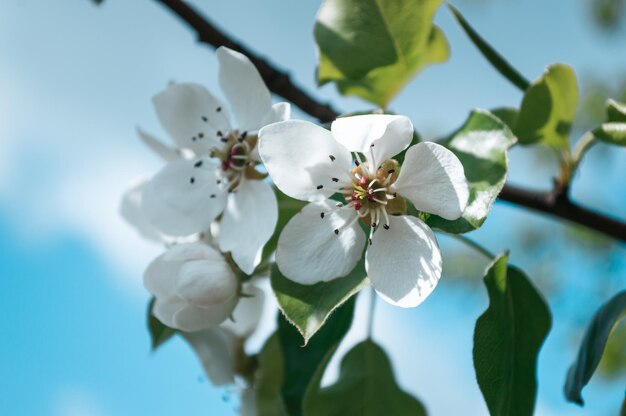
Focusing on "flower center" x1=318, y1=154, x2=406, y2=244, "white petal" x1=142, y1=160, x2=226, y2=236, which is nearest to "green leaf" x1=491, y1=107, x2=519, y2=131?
"flower center" x1=318, y1=154, x2=406, y2=244

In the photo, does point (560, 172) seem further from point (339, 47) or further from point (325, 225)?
point (325, 225)

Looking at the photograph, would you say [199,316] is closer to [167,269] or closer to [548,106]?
[167,269]

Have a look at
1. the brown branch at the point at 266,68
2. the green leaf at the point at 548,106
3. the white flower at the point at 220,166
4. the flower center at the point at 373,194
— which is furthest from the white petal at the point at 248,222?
the green leaf at the point at 548,106

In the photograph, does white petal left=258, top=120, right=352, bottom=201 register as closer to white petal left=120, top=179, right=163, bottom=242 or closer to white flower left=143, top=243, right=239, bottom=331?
white flower left=143, top=243, right=239, bottom=331

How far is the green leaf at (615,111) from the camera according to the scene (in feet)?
3.79

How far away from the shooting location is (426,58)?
55.2 inches

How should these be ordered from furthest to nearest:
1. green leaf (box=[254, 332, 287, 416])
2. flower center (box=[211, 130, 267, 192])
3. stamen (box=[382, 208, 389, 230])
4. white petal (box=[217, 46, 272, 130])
Result: green leaf (box=[254, 332, 287, 416]), flower center (box=[211, 130, 267, 192]), white petal (box=[217, 46, 272, 130]), stamen (box=[382, 208, 389, 230])

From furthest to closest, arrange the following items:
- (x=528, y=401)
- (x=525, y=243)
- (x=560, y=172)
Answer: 1. (x=525, y=243)
2. (x=560, y=172)
3. (x=528, y=401)

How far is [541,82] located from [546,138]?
0.42 feet

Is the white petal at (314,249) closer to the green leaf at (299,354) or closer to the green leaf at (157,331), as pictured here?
the green leaf at (299,354)

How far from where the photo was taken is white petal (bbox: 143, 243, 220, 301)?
112 centimetres

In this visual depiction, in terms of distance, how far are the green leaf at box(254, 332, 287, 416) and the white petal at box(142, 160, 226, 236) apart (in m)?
0.34

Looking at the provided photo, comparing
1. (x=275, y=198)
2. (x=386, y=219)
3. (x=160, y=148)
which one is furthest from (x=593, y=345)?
(x=160, y=148)

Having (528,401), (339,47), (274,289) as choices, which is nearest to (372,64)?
(339,47)
